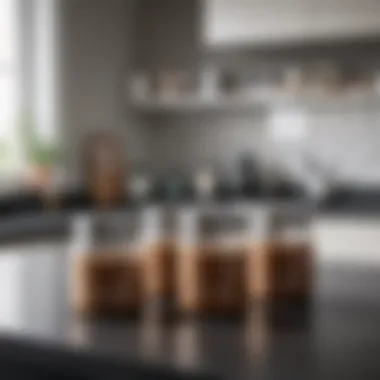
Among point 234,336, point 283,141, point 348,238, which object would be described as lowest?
point 348,238

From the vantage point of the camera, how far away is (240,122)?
5.62 metres

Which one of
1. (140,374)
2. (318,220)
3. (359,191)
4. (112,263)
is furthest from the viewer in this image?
(359,191)

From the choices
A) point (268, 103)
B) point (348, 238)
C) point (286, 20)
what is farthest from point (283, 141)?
point (348, 238)

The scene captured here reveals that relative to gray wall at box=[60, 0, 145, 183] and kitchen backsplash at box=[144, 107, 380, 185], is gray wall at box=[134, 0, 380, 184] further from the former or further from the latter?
gray wall at box=[60, 0, 145, 183]

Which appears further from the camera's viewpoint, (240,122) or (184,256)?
(240,122)

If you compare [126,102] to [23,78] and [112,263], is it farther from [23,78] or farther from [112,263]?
[112,263]

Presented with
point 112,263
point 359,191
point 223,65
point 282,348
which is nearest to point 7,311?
point 112,263

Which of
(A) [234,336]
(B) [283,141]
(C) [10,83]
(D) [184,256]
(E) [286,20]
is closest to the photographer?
(A) [234,336]

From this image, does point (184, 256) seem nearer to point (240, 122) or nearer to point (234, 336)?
point (234, 336)

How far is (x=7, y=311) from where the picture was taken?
1.58 metres

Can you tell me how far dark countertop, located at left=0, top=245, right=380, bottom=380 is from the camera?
1.14m

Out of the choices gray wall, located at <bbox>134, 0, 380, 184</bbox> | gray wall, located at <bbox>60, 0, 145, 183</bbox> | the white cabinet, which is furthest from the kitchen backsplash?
the white cabinet

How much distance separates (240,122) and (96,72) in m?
0.96

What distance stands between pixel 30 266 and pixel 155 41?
153 inches
